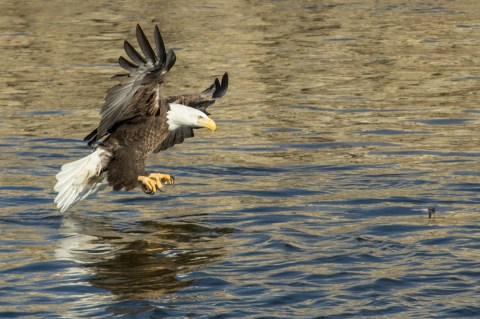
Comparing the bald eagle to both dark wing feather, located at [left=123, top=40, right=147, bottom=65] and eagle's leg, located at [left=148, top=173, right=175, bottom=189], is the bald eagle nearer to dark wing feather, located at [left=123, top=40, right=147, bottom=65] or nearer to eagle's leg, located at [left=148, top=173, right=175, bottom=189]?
eagle's leg, located at [left=148, top=173, right=175, bottom=189]

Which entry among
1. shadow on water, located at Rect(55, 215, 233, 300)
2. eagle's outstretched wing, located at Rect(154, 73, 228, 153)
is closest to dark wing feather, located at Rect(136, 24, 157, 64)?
shadow on water, located at Rect(55, 215, 233, 300)

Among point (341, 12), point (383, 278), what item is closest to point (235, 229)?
point (383, 278)

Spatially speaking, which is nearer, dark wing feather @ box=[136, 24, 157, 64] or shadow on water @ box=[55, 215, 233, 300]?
shadow on water @ box=[55, 215, 233, 300]

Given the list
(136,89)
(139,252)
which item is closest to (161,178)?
(136,89)

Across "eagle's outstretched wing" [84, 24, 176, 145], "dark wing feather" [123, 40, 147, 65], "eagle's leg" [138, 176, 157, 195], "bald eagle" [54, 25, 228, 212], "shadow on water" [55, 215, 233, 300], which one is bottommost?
"shadow on water" [55, 215, 233, 300]

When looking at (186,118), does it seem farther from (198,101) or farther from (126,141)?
(198,101)

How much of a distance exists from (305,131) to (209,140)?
961 millimetres

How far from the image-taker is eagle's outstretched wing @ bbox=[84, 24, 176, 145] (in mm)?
8266

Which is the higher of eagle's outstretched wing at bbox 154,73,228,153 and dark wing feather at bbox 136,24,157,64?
dark wing feather at bbox 136,24,157,64

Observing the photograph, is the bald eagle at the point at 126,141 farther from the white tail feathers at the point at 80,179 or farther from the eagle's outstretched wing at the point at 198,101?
the eagle's outstretched wing at the point at 198,101

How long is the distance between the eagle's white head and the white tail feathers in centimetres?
55

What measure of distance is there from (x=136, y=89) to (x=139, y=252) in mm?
1208

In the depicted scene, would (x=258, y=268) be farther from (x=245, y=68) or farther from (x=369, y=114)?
(x=245, y=68)

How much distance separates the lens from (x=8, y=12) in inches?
→ 748
